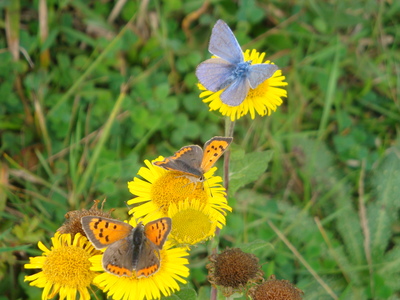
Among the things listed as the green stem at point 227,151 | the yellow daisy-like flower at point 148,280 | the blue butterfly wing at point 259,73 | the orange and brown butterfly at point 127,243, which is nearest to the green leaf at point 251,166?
the green stem at point 227,151

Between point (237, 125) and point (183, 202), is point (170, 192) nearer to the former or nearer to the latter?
point (183, 202)

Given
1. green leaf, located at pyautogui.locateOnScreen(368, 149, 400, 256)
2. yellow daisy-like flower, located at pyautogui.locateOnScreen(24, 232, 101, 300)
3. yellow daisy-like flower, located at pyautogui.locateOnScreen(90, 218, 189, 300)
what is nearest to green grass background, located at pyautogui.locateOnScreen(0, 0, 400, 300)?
green leaf, located at pyautogui.locateOnScreen(368, 149, 400, 256)

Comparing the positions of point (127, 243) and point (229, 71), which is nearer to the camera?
point (127, 243)

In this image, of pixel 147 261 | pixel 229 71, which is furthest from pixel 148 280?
pixel 229 71

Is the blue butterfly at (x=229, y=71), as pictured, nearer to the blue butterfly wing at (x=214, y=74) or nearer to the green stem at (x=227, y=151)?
the blue butterfly wing at (x=214, y=74)

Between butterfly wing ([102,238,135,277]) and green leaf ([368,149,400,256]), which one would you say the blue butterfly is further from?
green leaf ([368,149,400,256])

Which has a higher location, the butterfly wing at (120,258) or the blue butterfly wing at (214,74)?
the blue butterfly wing at (214,74)
